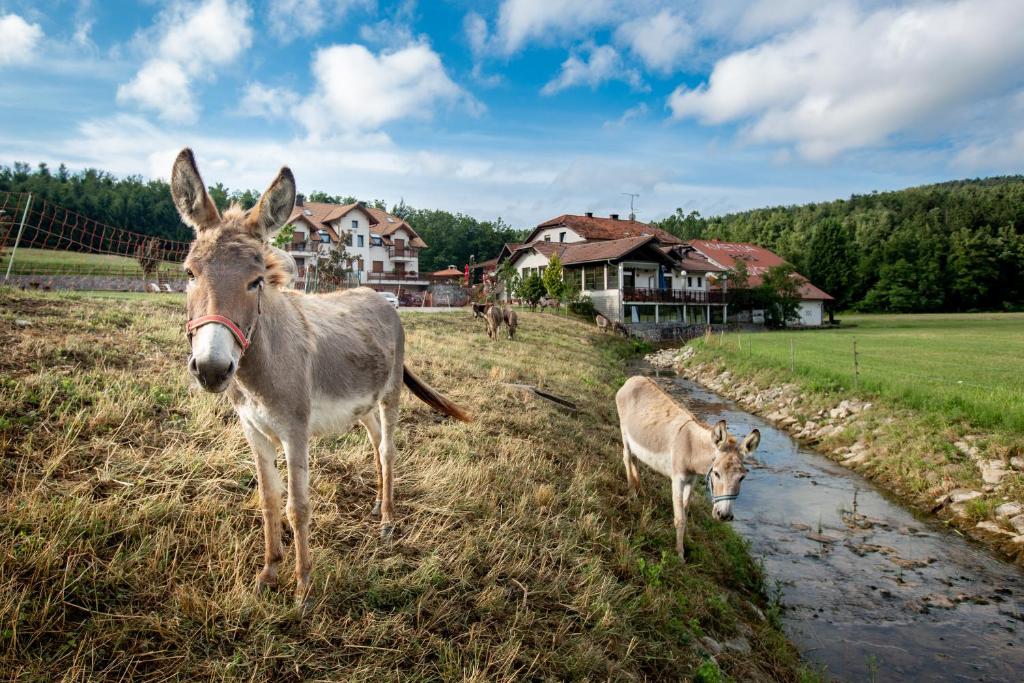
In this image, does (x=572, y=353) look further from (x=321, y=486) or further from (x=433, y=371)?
(x=321, y=486)

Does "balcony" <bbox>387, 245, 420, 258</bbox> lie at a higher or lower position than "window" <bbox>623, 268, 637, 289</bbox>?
higher

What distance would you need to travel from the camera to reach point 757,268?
55.3 meters

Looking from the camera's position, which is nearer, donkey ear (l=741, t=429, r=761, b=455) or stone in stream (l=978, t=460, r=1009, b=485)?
donkey ear (l=741, t=429, r=761, b=455)

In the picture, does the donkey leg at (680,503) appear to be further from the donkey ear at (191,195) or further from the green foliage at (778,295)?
the green foliage at (778,295)

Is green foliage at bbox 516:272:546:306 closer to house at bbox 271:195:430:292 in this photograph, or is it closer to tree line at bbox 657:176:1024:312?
house at bbox 271:195:430:292

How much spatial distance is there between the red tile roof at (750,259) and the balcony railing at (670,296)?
6376 mm

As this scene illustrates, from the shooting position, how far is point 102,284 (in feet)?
103

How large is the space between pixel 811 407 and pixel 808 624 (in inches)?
427

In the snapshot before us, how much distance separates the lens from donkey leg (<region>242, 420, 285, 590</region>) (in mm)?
3004

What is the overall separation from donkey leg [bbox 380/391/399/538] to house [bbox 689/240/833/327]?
167 feet

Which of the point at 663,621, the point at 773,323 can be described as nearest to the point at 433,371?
the point at 663,621

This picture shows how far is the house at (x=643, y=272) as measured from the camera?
140 ft

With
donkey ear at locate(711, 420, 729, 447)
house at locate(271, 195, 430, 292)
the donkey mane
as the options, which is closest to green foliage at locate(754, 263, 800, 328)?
house at locate(271, 195, 430, 292)

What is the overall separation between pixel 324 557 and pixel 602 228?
184 feet
